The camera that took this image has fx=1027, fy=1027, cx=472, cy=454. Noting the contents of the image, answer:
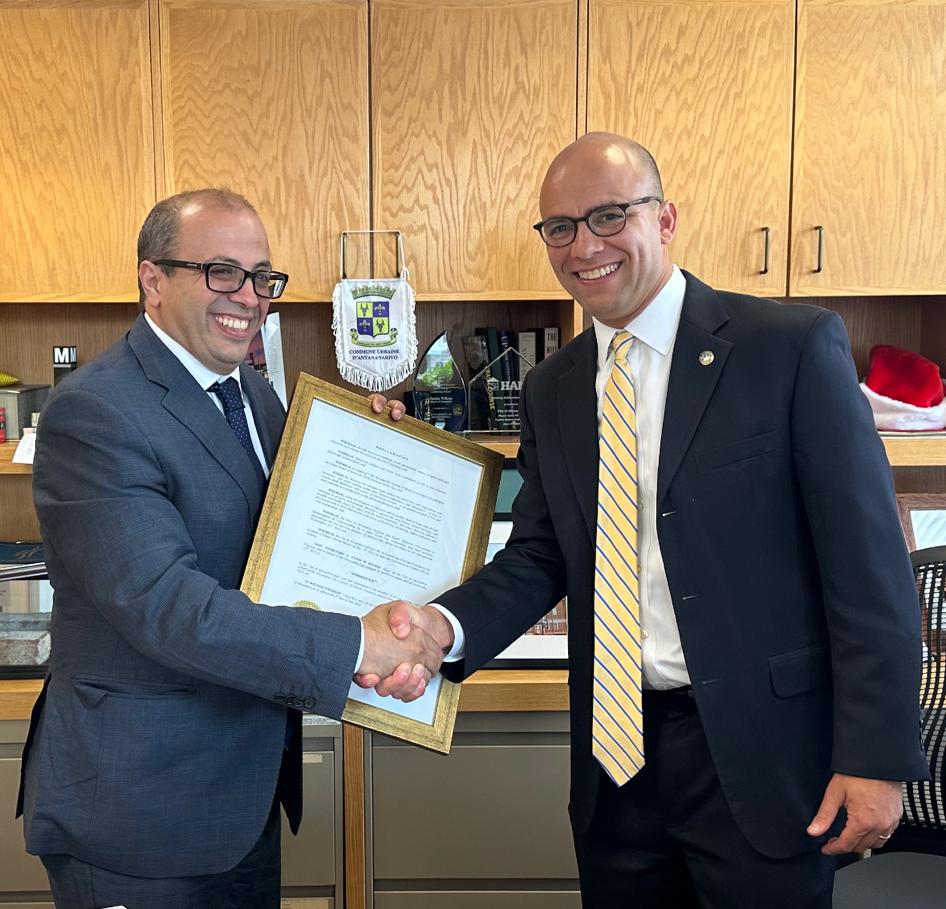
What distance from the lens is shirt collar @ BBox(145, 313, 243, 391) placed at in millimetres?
1617

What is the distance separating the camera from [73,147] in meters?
2.52

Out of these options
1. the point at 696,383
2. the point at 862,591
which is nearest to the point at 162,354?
the point at 696,383

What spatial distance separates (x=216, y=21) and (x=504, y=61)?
703 mm

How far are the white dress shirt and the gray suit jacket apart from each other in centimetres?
45

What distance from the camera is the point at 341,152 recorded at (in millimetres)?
2527

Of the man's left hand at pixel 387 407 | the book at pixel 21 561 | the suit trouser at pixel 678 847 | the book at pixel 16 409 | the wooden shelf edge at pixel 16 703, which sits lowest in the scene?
the wooden shelf edge at pixel 16 703

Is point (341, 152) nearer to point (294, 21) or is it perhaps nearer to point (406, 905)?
point (294, 21)

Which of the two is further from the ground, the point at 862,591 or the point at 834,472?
the point at 834,472

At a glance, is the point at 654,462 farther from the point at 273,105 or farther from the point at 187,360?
the point at 273,105

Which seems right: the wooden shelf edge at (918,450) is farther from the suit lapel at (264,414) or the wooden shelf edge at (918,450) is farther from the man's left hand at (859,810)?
the suit lapel at (264,414)

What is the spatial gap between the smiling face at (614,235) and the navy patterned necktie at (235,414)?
1.90ft

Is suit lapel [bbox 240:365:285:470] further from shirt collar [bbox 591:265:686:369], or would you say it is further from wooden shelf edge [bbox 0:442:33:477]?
wooden shelf edge [bbox 0:442:33:477]

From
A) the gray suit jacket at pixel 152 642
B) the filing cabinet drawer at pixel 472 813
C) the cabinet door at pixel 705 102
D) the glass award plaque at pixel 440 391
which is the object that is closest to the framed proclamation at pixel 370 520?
the gray suit jacket at pixel 152 642

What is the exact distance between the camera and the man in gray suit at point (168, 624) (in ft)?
4.90
